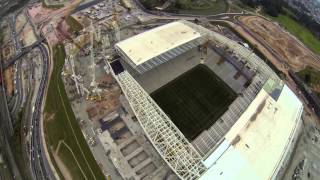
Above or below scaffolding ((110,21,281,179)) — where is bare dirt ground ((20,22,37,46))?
below

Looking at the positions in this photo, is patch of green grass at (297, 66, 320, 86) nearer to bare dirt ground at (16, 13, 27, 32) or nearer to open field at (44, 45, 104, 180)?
open field at (44, 45, 104, 180)

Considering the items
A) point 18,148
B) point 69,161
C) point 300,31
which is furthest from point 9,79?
point 300,31

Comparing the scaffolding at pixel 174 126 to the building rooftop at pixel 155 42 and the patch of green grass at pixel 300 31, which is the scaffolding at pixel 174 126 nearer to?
the building rooftop at pixel 155 42

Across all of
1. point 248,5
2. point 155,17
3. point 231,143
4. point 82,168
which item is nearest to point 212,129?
point 231,143

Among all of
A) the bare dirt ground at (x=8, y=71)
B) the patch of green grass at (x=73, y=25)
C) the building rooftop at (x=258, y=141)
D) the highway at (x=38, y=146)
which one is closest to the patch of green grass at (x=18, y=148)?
the highway at (x=38, y=146)

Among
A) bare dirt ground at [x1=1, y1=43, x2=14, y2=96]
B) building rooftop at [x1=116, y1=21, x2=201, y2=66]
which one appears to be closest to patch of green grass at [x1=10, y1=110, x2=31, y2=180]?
bare dirt ground at [x1=1, y1=43, x2=14, y2=96]
